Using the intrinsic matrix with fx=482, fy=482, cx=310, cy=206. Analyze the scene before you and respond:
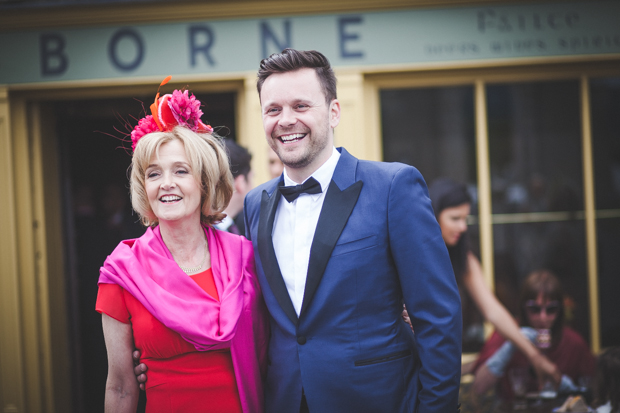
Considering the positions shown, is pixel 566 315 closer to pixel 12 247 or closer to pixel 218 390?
pixel 218 390

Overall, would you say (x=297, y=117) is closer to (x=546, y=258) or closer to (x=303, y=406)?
(x=303, y=406)

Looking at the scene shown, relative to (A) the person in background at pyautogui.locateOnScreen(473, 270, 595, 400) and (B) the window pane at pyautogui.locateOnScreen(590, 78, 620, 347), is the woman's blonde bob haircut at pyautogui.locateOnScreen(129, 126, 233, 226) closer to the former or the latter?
(A) the person in background at pyautogui.locateOnScreen(473, 270, 595, 400)

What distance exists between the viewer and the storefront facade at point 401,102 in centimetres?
422

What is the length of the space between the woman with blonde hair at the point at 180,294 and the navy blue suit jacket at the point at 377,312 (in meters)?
0.22

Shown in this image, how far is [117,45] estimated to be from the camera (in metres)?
4.27

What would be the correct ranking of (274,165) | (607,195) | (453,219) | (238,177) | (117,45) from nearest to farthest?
(238,177)
(453,219)
(274,165)
(117,45)
(607,195)

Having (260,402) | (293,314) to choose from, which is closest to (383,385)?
(293,314)

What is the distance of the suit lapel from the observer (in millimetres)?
1830

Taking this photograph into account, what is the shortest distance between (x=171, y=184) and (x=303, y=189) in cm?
54

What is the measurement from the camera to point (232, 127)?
5234 millimetres

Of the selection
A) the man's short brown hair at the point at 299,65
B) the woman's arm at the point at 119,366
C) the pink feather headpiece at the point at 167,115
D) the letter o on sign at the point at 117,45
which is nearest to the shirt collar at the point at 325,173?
the man's short brown hair at the point at 299,65

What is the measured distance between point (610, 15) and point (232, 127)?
371 cm

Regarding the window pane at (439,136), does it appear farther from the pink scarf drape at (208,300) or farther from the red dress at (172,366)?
the red dress at (172,366)

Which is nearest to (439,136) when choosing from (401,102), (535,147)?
(401,102)
